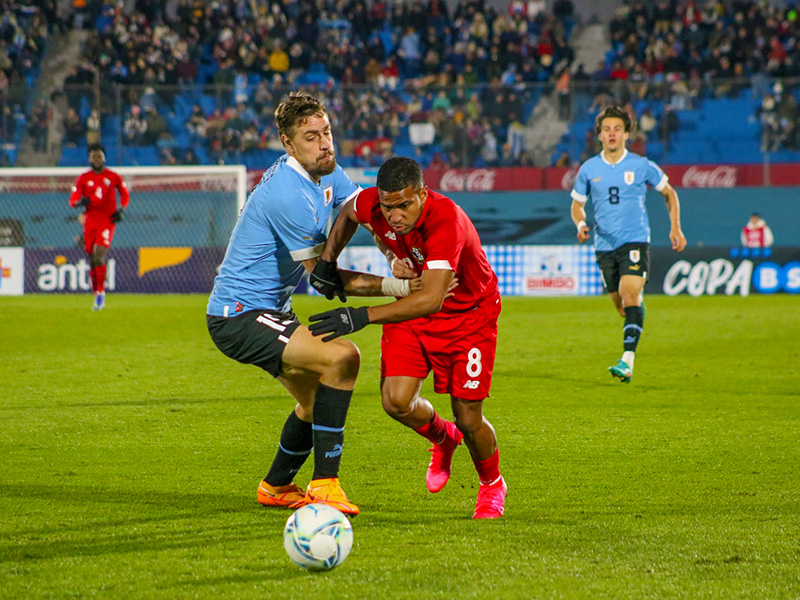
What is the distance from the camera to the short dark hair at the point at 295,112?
461cm

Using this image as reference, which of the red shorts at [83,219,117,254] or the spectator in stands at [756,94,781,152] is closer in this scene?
the red shorts at [83,219,117,254]

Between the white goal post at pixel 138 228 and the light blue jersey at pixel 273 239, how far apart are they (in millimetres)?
14427

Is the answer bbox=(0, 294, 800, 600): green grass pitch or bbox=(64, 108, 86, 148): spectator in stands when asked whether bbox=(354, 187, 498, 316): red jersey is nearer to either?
bbox=(0, 294, 800, 600): green grass pitch

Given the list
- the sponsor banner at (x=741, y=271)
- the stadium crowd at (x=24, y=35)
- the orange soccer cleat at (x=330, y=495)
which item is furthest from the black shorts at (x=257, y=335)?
the stadium crowd at (x=24, y=35)

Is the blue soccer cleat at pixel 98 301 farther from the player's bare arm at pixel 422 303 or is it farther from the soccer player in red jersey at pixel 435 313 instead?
the player's bare arm at pixel 422 303

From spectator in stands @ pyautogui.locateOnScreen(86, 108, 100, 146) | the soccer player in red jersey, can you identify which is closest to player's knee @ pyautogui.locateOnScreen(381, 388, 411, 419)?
the soccer player in red jersey

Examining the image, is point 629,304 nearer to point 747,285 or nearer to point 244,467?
point 244,467

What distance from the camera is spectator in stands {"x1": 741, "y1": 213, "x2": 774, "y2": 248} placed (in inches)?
763

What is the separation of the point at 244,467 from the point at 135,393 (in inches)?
119

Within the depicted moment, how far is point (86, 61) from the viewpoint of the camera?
24.8m

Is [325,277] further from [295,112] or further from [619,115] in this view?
[619,115]

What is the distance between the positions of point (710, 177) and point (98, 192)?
39.0 ft

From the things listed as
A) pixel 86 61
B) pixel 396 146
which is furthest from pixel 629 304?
pixel 86 61

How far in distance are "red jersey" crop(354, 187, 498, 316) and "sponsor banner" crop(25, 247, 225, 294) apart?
14.7 metres
